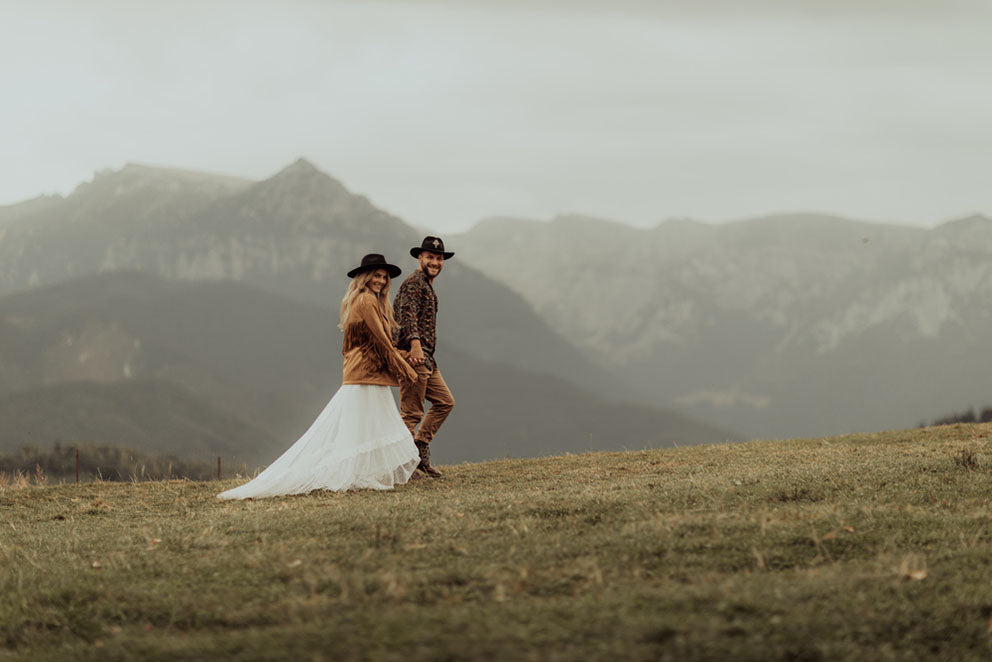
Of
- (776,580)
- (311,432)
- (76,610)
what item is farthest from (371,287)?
(776,580)

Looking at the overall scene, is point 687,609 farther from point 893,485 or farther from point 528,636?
point 893,485

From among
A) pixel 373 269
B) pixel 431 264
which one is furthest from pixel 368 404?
pixel 431 264

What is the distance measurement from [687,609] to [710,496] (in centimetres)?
489

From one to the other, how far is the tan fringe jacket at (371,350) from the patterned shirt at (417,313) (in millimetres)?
417

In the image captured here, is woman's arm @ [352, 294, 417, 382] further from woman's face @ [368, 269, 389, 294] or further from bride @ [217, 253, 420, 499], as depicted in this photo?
woman's face @ [368, 269, 389, 294]

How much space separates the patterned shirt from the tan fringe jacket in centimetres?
42

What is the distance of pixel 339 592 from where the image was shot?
273 inches

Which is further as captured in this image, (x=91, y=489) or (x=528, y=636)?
(x=91, y=489)

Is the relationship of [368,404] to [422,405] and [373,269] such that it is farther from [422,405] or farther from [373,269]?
[373,269]

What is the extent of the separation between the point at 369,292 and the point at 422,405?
186 cm

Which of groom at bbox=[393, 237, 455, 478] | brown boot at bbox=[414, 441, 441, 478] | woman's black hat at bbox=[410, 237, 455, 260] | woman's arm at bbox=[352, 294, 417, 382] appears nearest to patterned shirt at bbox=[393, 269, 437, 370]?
groom at bbox=[393, 237, 455, 478]

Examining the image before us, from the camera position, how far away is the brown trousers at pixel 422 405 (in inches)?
579

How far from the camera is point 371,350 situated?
1412cm

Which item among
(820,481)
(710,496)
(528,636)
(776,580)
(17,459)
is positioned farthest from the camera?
(17,459)
